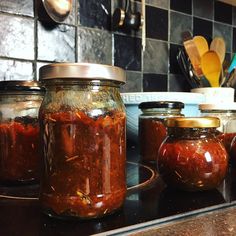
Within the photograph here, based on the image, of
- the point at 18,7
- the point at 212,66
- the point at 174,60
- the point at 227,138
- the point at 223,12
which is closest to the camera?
the point at 227,138

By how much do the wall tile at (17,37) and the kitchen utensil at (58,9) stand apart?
0.19ft

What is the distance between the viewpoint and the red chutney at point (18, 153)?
1.77ft

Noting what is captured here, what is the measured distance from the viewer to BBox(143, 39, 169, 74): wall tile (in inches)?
47.1

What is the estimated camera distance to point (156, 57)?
1227 millimetres

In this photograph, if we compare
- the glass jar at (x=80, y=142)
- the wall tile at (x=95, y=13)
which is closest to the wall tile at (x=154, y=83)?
the wall tile at (x=95, y=13)

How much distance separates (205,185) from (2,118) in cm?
33

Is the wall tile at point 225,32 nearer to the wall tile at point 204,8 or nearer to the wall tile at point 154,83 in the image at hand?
the wall tile at point 204,8

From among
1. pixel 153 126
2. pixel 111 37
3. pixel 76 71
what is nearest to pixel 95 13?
pixel 111 37

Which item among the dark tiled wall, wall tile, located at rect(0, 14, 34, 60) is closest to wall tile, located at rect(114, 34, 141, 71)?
the dark tiled wall

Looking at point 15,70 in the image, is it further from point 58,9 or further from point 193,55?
point 193,55

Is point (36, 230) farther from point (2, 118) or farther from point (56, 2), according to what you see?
point (56, 2)

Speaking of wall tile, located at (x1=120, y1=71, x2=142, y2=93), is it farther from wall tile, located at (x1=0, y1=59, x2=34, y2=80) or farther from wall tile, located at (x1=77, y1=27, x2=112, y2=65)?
wall tile, located at (x1=0, y1=59, x2=34, y2=80)

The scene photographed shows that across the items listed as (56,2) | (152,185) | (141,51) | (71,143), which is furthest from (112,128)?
(141,51)

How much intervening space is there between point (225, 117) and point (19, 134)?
0.44 meters
